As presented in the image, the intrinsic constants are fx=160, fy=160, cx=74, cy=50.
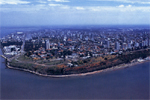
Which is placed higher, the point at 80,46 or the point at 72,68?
the point at 80,46

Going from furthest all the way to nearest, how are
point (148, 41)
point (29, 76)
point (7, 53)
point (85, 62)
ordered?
point (148, 41)
point (7, 53)
point (85, 62)
point (29, 76)

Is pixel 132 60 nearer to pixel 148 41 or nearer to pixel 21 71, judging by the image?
pixel 148 41

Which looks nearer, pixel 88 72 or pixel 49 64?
pixel 88 72

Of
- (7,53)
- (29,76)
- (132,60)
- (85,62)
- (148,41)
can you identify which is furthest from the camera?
(148,41)

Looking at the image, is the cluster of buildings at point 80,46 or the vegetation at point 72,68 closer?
the vegetation at point 72,68

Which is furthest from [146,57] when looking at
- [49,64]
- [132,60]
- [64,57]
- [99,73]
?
[49,64]

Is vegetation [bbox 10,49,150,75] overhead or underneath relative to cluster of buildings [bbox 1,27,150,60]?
underneath

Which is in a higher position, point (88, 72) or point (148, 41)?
point (148, 41)

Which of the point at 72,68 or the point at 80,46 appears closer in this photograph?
the point at 72,68

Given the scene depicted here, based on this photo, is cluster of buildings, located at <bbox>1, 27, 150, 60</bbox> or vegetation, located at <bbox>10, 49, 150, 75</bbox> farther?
cluster of buildings, located at <bbox>1, 27, 150, 60</bbox>

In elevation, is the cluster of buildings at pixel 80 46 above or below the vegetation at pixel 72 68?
above
